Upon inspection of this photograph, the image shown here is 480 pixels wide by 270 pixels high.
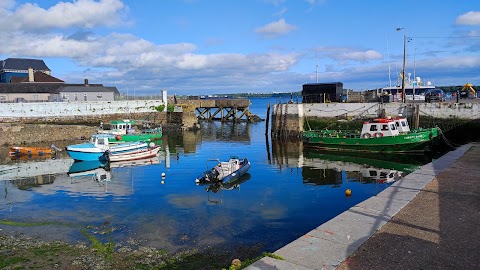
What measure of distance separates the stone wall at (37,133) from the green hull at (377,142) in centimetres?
2362

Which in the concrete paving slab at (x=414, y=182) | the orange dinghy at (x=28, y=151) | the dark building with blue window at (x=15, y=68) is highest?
the dark building with blue window at (x=15, y=68)

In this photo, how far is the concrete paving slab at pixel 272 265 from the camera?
6.88 m

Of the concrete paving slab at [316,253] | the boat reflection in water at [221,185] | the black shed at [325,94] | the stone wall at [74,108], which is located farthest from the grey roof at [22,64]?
the concrete paving slab at [316,253]

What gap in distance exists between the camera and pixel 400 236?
8320mm

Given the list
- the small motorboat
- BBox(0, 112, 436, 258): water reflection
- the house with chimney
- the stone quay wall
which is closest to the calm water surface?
BBox(0, 112, 436, 258): water reflection

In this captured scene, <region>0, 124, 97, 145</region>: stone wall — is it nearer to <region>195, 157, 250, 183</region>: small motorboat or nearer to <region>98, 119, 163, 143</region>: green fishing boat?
<region>98, 119, 163, 143</region>: green fishing boat

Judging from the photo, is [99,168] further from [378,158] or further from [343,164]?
[378,158]

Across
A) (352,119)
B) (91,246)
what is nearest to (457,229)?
(91,246)

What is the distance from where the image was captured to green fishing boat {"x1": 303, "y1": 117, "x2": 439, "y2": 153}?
91.2ft

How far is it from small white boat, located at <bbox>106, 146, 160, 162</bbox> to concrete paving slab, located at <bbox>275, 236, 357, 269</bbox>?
22.5 meters

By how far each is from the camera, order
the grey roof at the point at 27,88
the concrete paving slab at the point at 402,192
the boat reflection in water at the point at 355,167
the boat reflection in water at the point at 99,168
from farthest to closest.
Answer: the grey roof at the point at 27,88
the boat reflection in water at the point at 99,168
the boat reflection in water at the point at 355,167
the concrete paving slab at the point at 402,192

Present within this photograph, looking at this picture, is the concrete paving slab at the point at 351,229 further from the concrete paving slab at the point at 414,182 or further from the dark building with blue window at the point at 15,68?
the dark building with blue window at the point at 15,68

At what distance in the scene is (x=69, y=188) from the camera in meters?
20.0

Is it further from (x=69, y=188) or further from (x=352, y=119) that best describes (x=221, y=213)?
(x=352, y=119)
